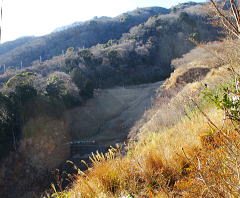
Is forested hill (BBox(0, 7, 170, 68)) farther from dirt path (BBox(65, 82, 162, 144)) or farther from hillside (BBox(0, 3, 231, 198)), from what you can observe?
dirt path (BBox(65, 82, 162, 144))

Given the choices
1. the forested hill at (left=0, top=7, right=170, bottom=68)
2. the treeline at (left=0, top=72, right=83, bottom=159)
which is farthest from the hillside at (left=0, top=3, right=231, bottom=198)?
the forested hill at (left=0, top=7, right=170, bottom=68)

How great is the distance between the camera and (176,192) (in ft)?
8.60

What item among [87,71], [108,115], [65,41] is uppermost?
[65,41]

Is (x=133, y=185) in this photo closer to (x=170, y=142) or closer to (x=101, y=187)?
(x=101, y=187)

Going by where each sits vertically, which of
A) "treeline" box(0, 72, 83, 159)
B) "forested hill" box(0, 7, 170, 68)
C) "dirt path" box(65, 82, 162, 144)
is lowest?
"dirt path" box(65, 82, 162, 144)

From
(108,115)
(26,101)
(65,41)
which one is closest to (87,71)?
(108,115)

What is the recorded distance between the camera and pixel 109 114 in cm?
2447

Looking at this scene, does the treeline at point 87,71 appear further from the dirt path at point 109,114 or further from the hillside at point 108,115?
the dirt path at point 109,114

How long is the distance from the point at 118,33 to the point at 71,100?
39229mm

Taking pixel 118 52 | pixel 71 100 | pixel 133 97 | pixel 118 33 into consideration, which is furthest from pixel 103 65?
pixel 118 33

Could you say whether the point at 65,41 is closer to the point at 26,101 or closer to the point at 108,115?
the point at 108,115

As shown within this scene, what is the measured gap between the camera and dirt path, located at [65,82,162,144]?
2031 cm

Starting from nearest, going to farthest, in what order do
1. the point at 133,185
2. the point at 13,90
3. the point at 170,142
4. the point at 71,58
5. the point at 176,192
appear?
1. the point at 176,192
2. the point at 133,185
3. the point at 170,142
4. the point at 13,90
5. the point at 71,58

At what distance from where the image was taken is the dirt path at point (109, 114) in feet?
66.6
